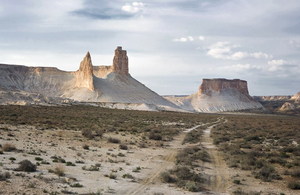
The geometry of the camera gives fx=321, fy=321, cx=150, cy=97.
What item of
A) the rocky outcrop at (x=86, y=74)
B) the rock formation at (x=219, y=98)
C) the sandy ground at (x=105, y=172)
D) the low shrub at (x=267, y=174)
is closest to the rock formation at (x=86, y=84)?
the rocky outcrop at (x=86, y=74)

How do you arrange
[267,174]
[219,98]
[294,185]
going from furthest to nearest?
[219,98] → [267,174] → [294,185]

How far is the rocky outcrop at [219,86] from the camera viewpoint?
6865 inches

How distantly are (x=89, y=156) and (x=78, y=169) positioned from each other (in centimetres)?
316

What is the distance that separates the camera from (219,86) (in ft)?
580

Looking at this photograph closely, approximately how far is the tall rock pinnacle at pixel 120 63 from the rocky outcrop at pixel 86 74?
13.1 m

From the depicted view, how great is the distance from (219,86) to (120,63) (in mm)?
68947

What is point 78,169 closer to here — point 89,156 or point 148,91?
point 89,156

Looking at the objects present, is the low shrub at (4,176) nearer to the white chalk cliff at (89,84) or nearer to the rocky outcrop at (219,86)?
the white chalk cliff at (89,84)

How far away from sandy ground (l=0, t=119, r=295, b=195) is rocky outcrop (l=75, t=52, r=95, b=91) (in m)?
94.0

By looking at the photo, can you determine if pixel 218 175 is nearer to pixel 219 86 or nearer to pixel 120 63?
pixel 120 63

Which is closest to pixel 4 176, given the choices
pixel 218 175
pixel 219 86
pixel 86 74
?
pixel 218 175

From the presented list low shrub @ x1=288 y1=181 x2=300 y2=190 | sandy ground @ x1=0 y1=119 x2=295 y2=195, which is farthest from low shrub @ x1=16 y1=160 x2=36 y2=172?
low shrub @ x1=288 y1=181 x2=300 y2=190

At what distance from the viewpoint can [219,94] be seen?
569 feet

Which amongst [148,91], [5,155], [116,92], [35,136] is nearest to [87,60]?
[116,92]
